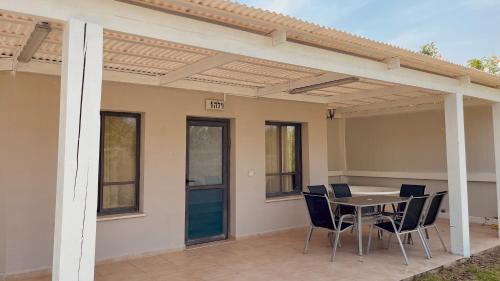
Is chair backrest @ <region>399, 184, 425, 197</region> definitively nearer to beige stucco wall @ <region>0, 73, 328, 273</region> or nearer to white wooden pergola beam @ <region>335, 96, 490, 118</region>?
beige stucco wall @ <region>0, 73, 328, 273</region>

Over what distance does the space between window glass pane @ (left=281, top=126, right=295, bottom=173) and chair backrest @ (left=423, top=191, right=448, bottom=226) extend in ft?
10.5

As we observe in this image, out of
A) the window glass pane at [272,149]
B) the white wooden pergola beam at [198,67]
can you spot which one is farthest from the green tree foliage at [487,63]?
the white wooden pergola beam at [198,67]

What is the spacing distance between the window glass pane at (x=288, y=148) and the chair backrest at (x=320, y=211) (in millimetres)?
2349

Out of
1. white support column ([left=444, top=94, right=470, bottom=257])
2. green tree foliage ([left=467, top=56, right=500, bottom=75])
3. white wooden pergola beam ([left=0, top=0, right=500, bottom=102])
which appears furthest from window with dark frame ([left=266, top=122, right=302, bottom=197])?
green tree foliage ([left=467, top=56, right=500, bottom=75])

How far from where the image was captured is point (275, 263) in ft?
19.1

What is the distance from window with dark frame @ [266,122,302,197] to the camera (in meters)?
8.38

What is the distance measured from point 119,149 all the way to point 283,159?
12.4 feet

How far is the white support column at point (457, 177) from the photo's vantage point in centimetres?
641

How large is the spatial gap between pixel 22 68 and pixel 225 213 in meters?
4.24

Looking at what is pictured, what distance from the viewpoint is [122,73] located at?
19.2 feet

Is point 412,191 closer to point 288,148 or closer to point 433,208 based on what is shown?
point 433,208

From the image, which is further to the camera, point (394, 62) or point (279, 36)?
point (394, 62)

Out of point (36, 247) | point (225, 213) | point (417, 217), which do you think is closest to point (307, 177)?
point (225, 213)

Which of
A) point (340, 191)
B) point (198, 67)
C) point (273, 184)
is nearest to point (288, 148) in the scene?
point (273, 184)
